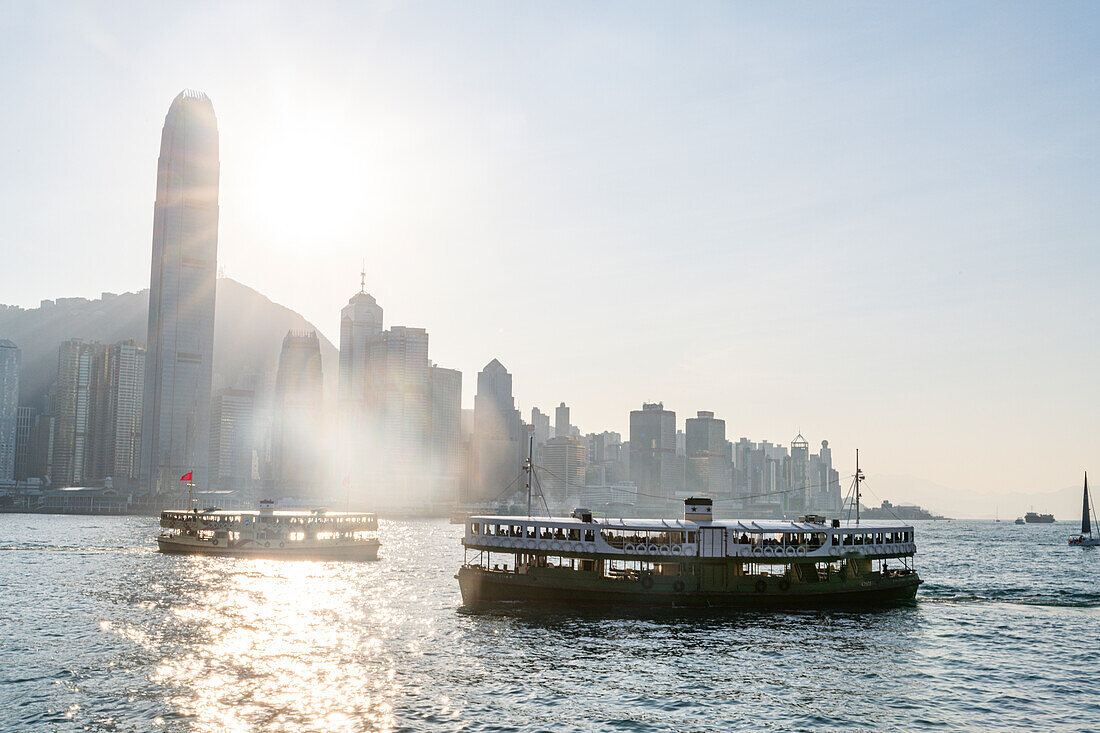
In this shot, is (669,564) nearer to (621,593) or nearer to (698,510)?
(621,593)

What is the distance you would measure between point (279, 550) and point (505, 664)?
244ft

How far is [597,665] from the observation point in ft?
165

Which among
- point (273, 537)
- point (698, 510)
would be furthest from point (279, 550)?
point (698, 510)

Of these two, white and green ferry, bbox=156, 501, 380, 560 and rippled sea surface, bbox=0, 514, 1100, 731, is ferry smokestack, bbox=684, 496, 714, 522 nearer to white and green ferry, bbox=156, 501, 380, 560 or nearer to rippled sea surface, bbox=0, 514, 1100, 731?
rippled sea surface, bbox=0, 514, 1100, 731

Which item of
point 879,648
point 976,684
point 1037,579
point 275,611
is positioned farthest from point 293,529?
Result: point 1037,579

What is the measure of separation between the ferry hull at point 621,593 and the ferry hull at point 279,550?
5078 cm

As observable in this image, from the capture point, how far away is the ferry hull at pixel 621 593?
222 ft

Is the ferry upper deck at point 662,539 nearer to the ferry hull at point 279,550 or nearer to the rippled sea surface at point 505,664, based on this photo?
Answer: the rippled sea surface at point 505,664

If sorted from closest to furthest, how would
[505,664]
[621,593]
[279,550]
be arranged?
[505,664] → [621,593] → [279,550]

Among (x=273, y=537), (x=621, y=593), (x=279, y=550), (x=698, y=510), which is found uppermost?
(x=698, y=510)

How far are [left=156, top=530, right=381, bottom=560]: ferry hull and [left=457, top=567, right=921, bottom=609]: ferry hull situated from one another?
167 feet

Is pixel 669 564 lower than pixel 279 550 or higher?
higher

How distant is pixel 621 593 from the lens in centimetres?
6769

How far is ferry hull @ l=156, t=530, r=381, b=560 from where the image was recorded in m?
115
